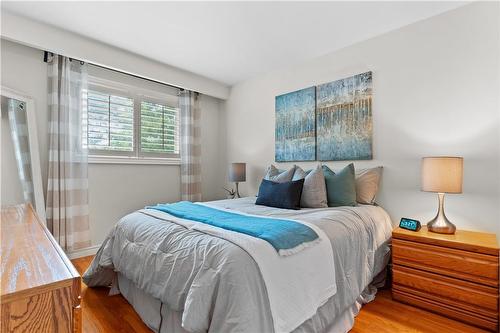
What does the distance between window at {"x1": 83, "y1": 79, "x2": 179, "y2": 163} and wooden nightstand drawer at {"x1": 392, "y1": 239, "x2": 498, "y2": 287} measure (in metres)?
3.14

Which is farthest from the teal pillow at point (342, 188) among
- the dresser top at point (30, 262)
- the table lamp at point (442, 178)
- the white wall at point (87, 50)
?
the white wall at point (87, 50)

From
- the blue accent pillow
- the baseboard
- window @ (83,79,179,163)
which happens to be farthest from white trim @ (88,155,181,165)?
the blue accent pillow

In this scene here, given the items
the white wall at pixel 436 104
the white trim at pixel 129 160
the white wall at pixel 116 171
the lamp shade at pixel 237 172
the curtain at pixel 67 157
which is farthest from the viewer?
the lamp shade at pixel 237 172

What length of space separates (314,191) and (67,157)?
274 cm

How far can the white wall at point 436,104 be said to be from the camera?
2.01 metres

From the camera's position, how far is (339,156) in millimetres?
2836

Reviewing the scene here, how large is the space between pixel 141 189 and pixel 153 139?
29.2 inches

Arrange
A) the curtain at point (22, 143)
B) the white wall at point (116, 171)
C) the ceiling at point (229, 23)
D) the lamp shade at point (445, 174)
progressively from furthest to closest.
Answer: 1. the white wall at point (116, 171)
2. the curtain at point (22, 143)
3. the ceiling at point (229, 23)
4. the lamp shade at point (445, 174)

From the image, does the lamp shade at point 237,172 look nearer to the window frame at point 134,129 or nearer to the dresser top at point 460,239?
the window frame at point 134,129

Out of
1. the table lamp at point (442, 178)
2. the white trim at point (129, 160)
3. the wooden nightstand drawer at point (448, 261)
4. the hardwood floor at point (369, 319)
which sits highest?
the white trim at point (129, 160)

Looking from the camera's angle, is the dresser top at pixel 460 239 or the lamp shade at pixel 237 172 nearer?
the dresser top at pixel 460 239

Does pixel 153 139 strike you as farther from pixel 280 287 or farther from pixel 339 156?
pixel 280 287

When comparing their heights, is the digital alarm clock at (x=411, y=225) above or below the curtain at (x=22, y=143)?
below

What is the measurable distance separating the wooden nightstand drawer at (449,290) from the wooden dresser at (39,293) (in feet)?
7.29
